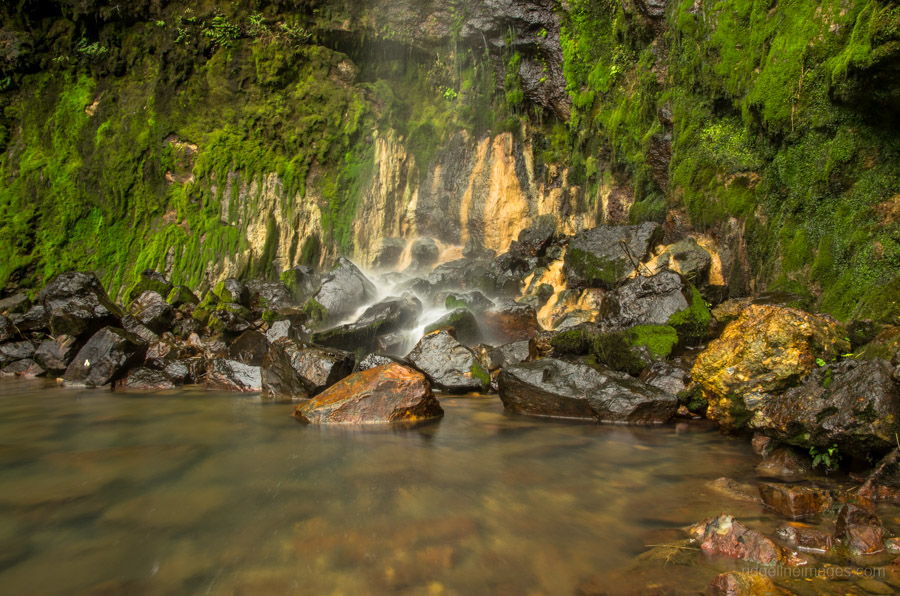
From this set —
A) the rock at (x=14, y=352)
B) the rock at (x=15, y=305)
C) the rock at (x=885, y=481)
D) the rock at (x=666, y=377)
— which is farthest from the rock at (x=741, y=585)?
the rock at (x=15, y=305)

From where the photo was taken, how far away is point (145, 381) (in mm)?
9789

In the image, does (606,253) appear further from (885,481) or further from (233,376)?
(885,481)

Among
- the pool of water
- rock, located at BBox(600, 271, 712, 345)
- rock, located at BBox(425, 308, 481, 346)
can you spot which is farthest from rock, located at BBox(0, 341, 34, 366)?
rock, located at BBox(600, 271, 712, 345)

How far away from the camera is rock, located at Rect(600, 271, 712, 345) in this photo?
8.68 meters

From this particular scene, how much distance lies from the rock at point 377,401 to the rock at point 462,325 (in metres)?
4.91

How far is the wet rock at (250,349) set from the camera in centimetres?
1052

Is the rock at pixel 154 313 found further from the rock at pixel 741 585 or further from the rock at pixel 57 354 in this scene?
the rock at pixel 741 585

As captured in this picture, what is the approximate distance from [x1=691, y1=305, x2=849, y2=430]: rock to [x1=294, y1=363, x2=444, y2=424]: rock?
3733 mm

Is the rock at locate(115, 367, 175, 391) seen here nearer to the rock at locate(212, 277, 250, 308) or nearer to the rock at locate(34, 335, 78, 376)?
the rock at locate(34, 335, 78, 376)

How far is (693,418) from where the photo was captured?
6.77 m

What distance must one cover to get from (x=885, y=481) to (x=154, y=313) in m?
14.1

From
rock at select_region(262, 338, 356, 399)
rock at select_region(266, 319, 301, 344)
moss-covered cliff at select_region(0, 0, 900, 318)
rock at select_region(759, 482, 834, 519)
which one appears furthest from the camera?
moss-covered cliff at select_region(0, 0, 900, 318)

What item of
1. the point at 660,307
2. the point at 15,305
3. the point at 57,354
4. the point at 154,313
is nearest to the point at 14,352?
the point at 57,354

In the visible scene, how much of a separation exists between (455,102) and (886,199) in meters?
18.1
